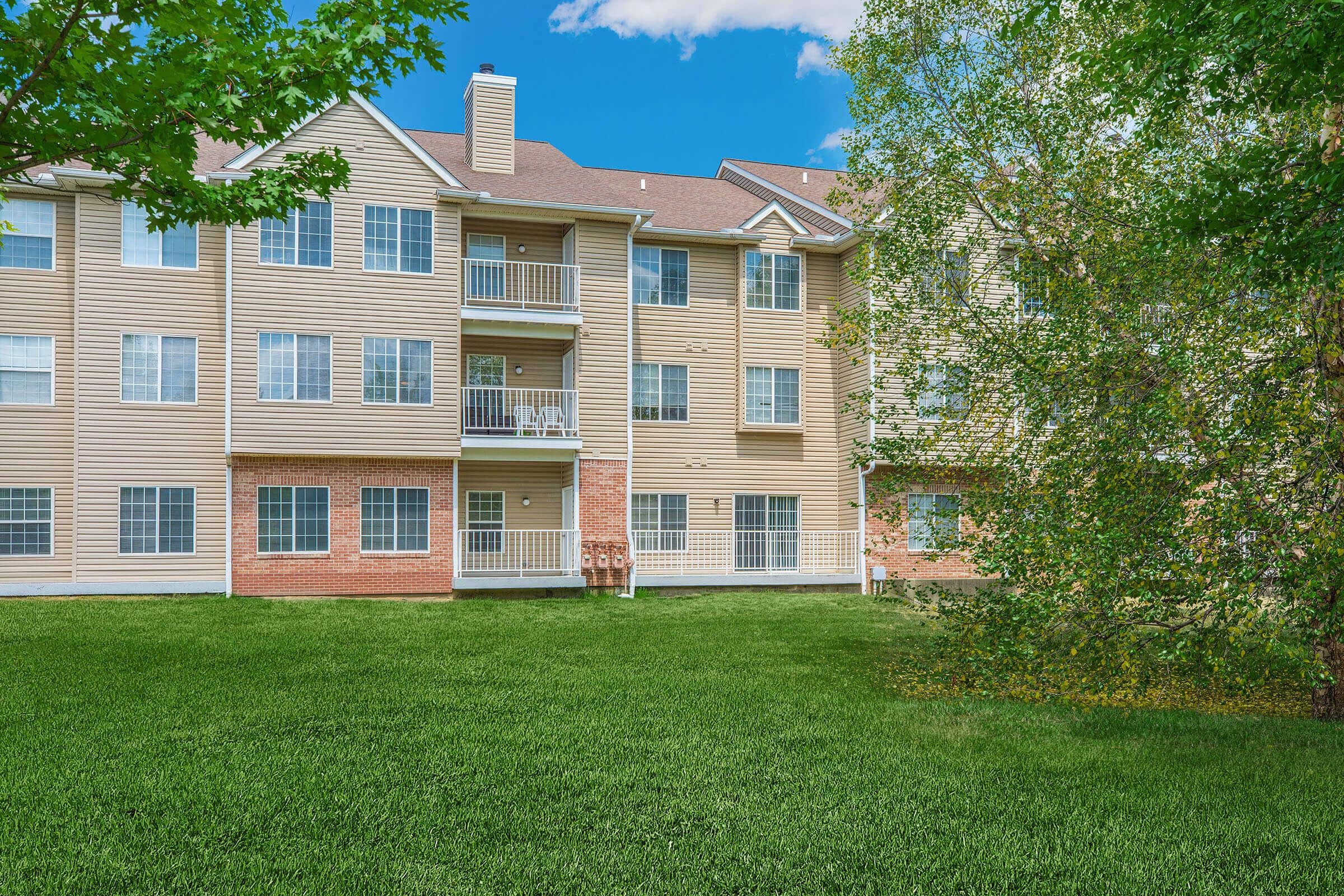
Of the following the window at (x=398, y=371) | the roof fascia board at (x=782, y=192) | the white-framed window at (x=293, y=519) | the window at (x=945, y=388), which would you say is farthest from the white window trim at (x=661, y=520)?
the window at (x=945, y=388)

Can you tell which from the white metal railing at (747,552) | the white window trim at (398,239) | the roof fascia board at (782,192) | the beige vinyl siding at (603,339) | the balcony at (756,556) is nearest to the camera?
the white window trim at (398,239)

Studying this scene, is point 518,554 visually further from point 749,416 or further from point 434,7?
point 434,7

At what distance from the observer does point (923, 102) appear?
1330cm

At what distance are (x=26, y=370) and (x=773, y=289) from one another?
51.6 ft

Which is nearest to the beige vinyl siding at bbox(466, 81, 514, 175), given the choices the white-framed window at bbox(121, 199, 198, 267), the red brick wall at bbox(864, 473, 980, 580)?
the white-framed window at bbox(121, 199, 198, 267)

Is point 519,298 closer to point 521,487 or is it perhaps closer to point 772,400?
point 521,487

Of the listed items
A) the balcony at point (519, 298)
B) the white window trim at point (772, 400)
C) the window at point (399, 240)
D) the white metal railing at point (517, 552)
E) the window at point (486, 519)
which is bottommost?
the white metal railing at point (517, 552)

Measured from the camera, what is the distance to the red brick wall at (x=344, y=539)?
19672 millimetres

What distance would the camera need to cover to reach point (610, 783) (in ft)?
21.7

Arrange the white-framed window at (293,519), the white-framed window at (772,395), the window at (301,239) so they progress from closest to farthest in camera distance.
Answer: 1. the white-framed window at (293,519)
2. the window at (301,239)
3. the white-framed window at (772,395)

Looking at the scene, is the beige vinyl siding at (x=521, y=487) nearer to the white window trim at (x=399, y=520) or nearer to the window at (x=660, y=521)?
the white window trim at (x=399, y=520)

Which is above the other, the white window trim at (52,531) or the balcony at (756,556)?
the white window trim at (52,531)

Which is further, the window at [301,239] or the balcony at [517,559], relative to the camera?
the balcony at [517,559]

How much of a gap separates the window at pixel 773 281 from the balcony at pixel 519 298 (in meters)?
4.59
